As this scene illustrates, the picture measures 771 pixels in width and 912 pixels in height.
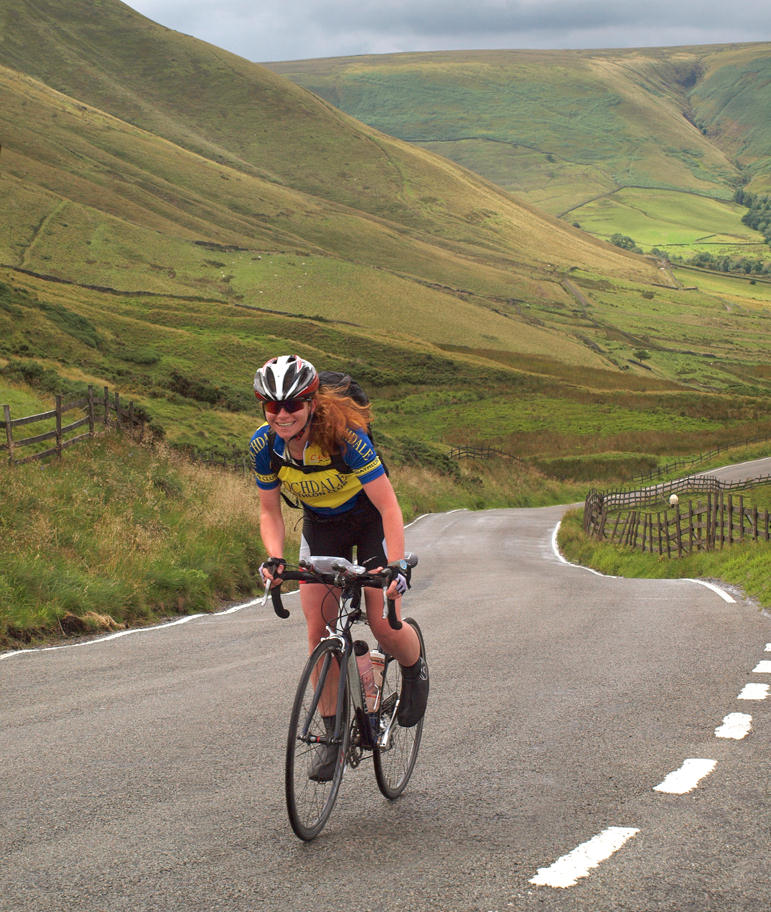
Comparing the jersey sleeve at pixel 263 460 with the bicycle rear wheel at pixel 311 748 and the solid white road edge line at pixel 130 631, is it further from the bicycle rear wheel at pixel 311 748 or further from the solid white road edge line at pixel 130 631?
the solid white road edge line at pixel 130 631

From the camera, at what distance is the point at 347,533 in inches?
226

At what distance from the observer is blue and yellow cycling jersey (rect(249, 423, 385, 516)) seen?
5426 millimetres

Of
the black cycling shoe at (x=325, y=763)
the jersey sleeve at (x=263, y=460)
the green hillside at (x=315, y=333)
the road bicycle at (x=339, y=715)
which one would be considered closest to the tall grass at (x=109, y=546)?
the jersey sleeve at (x=263, y=460)

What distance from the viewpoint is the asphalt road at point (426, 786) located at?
429cm

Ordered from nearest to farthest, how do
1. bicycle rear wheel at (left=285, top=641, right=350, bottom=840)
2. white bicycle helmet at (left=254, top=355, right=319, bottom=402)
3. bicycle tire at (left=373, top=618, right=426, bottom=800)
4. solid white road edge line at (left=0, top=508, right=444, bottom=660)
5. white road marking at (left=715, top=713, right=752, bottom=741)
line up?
1. bicycle rear wheel at (left=285, top=641, right=350, bottom=840)
2. white bicycle helmet at (left=254, top=355, right=319, bottom=402)
3. bicycle tire at (left=373, top=618, right=426, bottom=800)
4. white road marking at (left=715, top=713, right=752, bottom=741)
5. solid white road edge line at (left=0, top=508, right=444, bottom=660)

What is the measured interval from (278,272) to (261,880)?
503ft

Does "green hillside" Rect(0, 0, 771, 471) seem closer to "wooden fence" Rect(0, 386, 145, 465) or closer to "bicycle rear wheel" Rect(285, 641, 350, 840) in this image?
"wooden fence" Rect(0, 386, 145, 465)

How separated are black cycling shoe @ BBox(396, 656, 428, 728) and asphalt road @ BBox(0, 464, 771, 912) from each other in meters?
0.39

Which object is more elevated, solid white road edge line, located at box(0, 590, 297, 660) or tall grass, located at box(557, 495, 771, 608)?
solid white road edge line, located at box(0, 590, 297, 660)

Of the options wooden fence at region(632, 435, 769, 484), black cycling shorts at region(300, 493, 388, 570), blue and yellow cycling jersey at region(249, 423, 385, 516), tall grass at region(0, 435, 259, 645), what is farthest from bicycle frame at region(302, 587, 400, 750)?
wooden fence at region(632, 435, 769, 484)

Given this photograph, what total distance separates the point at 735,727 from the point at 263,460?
377 cm

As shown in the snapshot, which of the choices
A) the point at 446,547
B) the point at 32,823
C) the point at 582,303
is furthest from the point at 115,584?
the point at 582,303

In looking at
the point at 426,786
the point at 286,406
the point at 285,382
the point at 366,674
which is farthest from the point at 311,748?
the point at 285,382

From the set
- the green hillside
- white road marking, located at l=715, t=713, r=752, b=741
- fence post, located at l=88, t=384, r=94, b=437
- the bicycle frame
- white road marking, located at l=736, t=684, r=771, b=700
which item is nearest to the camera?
the bicycle frame
